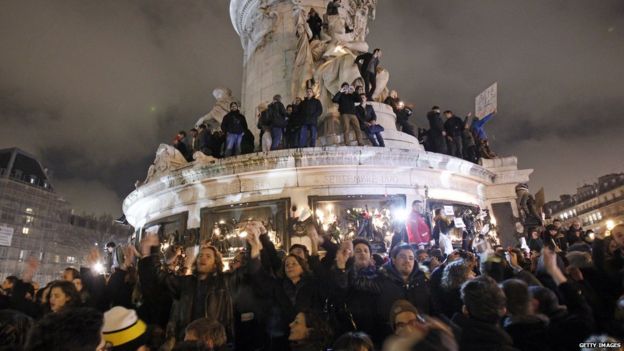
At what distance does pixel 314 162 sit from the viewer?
12.3 m

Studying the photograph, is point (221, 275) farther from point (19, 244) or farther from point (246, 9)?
point (19, 244)

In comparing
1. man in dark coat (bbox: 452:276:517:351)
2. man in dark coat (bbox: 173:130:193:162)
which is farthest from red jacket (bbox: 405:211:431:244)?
man in dark coat (bbox: 173:130:193:162)

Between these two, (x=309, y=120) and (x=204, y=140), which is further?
(x=204, y=140)

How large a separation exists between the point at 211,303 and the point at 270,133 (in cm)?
1012

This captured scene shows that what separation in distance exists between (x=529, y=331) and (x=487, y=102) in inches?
634

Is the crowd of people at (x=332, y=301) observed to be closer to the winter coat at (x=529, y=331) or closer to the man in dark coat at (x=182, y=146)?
the winter coat at (x=529, y=331)

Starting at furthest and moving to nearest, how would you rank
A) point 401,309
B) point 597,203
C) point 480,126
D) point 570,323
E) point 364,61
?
1. point 597,203
2. point 480,126
3. point 364,61
4. point 401,309
5. point 570,323

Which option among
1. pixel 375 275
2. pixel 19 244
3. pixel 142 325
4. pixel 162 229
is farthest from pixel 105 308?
pixel 19 244

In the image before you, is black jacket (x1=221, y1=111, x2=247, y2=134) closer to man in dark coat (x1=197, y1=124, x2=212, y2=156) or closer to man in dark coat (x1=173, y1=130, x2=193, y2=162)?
man in dark coat (x1=197, y1=124, x2=212, y2=156)

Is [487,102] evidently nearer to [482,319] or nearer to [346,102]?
[346,102]

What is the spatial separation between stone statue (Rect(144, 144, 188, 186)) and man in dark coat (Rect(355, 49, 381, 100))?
8.16m

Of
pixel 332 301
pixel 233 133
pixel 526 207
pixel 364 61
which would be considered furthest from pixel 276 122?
pixel 332 301

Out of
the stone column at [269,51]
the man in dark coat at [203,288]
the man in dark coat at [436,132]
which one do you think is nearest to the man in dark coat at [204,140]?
the stone column at [269,51]

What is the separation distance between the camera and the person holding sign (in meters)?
11.0
